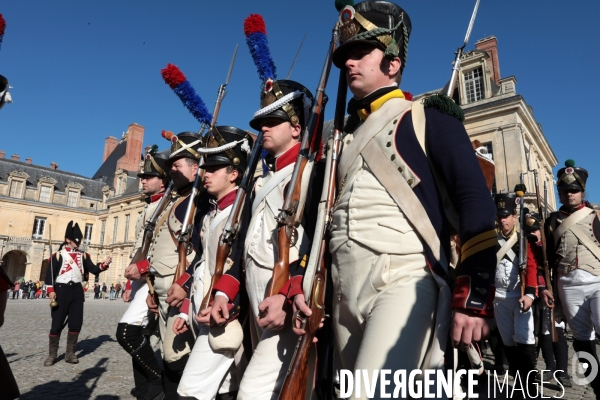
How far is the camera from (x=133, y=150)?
6000cm

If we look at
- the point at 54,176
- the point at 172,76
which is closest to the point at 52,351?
the point at 172,76

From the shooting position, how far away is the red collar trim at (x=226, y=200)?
12.6 feet

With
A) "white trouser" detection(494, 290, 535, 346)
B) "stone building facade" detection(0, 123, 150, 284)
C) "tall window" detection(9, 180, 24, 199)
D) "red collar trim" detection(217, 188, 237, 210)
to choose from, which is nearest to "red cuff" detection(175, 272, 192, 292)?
"red collar trim" detection(217, 188, 237, 210)

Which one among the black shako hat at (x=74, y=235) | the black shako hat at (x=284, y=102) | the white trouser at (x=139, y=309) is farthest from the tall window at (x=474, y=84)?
the black shako hat at (x=284, y=102)

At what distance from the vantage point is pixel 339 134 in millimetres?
2750

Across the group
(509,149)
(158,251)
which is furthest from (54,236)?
(158,251)

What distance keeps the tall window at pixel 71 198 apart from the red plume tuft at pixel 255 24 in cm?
6125

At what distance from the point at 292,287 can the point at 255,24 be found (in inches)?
103

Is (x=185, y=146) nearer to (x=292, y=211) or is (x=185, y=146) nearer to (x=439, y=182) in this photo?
(x=292, y=211)

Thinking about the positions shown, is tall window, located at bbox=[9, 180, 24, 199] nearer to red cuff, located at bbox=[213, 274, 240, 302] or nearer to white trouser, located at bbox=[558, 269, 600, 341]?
red cuff, located at bbox=[213, 274, 240, 302]

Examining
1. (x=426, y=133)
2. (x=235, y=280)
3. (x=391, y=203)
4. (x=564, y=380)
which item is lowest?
(x=564, y=380)

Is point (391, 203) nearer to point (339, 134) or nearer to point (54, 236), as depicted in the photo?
point (339, 134)

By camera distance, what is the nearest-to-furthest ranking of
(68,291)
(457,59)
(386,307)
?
1. (386,307)
2. (457,59)
3. (68,291)

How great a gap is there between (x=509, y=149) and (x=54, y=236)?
172ft
